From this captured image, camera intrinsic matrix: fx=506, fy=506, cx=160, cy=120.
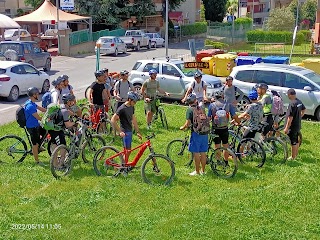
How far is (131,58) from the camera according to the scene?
1427 inches

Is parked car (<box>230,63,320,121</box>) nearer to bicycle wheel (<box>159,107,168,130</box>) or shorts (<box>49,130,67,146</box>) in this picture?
bicycle wheel (<box>159,107,168,130</box>)

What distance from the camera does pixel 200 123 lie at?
945cm

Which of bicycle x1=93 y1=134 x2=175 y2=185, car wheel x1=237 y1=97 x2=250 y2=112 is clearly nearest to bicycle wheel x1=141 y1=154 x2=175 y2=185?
bicycle x1=93 y1=134 x2=175 y2=185

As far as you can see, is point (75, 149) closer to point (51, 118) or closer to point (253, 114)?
point (51, 118)

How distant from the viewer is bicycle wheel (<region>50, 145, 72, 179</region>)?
962 cm

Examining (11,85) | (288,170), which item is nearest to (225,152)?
(288,170)

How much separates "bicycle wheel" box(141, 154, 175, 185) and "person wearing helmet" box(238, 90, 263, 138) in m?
2.19

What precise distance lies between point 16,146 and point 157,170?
10.5 ft

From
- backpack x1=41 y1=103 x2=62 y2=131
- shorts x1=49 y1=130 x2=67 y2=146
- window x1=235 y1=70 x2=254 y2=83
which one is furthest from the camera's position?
window x1=235 y1=70 x2=254 y2=83

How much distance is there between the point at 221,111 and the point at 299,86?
22.2ft

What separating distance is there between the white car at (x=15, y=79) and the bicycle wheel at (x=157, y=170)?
10575 mm

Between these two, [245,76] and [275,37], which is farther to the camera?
[275,37]

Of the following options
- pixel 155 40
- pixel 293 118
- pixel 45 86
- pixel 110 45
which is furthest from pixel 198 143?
pixel 155 40

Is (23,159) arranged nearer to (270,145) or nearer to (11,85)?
(270,145)
